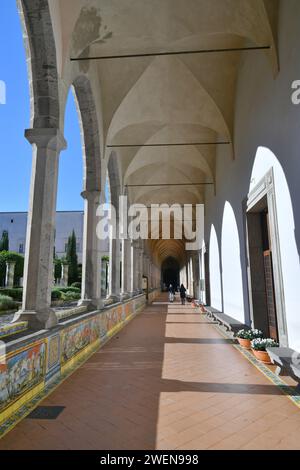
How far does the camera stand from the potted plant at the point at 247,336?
6125mm

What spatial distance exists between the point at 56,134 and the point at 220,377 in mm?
4764

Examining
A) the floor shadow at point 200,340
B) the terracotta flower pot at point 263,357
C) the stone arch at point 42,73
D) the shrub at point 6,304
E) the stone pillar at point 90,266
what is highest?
the stone arch at point 42,73

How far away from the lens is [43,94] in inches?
202

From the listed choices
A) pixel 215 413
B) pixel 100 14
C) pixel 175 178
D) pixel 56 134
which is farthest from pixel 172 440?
pixel 175 178

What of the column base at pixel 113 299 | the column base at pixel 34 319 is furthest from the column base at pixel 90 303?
the column base at pixel 34 319

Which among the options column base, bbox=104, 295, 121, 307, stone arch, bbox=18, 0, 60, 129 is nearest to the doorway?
stone arch, bbox=18, 0, 60, 129

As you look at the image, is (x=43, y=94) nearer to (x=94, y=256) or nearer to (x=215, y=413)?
(x=94, y=256)

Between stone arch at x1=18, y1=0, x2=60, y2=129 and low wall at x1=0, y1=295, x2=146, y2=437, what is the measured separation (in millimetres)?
3524

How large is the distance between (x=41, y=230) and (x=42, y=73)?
2786mm

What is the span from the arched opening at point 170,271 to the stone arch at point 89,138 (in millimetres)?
47574

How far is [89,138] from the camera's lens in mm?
8391

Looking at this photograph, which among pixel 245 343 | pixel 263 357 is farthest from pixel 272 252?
pixel 245 343

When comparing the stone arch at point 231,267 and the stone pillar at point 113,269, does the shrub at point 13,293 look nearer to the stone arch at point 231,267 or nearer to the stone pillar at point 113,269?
the stone pillar at point 113,269

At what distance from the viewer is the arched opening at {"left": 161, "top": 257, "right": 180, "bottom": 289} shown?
5556 centimetres
